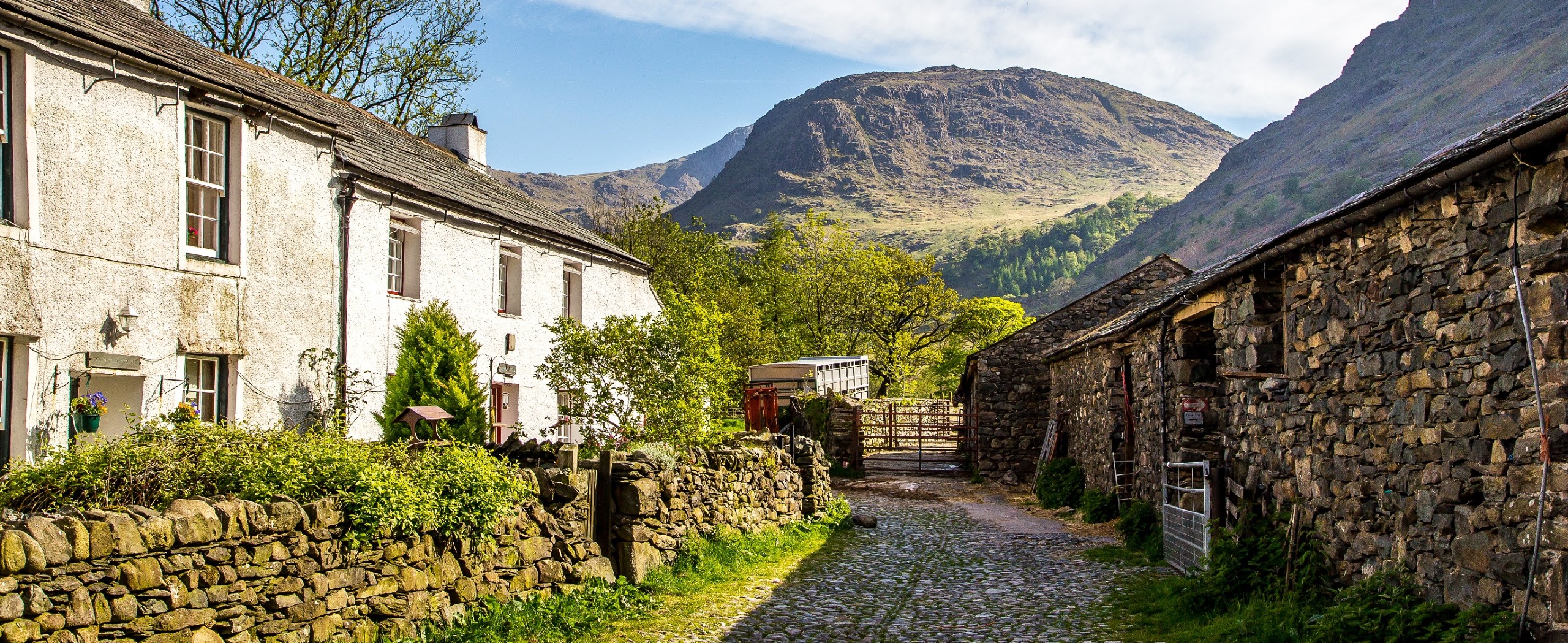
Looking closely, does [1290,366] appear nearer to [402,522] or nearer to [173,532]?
[402,522]

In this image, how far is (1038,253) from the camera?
153 meters

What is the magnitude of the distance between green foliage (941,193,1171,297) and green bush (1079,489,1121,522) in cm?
12515

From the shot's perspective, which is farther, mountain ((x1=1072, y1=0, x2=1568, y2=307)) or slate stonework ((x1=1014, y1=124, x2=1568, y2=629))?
mountain ((x1=1072, y1=0, x2=1568, y2=307))

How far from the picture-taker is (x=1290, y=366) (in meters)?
8.83

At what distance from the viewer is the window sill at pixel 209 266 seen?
11.2 meters

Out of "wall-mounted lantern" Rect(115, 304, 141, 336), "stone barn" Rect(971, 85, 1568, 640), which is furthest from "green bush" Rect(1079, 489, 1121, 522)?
"wall-mounted lantern" Rect(115, 304, 141, 336)

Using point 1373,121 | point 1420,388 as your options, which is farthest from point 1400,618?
point 1373,121

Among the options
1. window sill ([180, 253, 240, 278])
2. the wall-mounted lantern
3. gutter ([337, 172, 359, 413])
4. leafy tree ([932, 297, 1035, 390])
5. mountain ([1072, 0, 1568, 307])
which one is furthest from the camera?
mountain ([1072, 0, 1568, 307])

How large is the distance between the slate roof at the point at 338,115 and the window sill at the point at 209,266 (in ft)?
6.35

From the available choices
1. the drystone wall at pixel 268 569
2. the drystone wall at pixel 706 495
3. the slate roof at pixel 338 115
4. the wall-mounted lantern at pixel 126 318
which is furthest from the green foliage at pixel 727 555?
the slate roof at pixel 338 115

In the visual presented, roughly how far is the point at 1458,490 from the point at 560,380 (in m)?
10.4

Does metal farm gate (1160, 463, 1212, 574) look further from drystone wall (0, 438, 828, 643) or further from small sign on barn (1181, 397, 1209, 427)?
drystone wall (0, 438, 828, 643)

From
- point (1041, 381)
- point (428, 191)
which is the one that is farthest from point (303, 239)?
point (1041, 381)

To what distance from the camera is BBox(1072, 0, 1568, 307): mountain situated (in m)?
111
